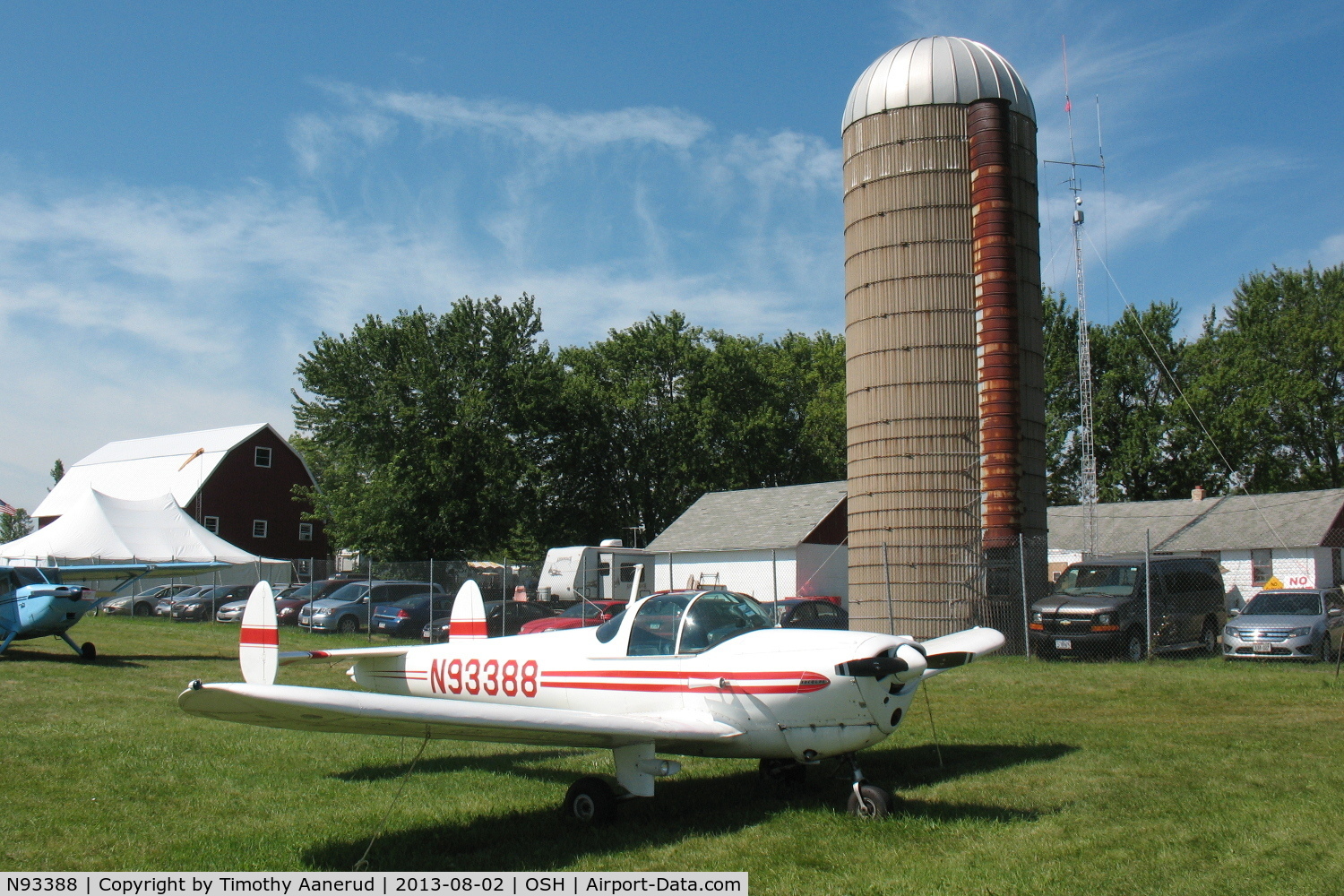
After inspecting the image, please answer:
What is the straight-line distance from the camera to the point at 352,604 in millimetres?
26594

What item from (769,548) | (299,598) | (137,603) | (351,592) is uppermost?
(769,548)

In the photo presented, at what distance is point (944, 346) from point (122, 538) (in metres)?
22.6

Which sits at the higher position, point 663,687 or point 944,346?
point 944,346

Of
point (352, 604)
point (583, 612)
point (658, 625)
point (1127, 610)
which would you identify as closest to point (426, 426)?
point (352, 604)

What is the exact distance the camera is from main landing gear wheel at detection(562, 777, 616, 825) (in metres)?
6.99

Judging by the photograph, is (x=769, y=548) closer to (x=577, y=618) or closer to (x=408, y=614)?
(x=577, y=618)

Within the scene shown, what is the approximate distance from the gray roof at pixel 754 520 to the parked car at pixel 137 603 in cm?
1780

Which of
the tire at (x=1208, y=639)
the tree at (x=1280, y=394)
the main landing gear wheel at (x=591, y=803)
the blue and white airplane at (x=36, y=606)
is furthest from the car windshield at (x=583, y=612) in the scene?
the tree at (x=1280, y=394)

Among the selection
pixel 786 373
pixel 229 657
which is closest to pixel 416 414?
pixel 229 657

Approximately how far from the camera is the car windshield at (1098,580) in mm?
18031

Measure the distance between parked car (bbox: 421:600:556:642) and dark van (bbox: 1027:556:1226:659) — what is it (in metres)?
11.9

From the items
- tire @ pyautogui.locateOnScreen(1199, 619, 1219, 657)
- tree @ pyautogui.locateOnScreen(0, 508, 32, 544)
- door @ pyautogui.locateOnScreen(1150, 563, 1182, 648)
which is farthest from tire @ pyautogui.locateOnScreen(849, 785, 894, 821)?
tree @ pyautogui.locateOnScreen(0, 508, 32, 544)

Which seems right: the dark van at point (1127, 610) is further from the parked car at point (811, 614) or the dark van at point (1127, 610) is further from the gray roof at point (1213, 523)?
the gray roof at point (1213, 523)

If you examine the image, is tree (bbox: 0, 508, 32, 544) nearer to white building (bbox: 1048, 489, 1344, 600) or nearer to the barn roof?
the barn roof
